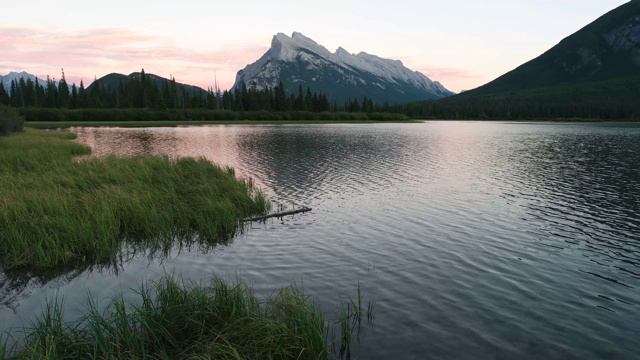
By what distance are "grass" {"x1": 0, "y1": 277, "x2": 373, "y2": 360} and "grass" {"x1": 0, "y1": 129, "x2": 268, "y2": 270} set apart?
7721mm

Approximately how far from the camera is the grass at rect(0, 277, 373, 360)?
334 inches

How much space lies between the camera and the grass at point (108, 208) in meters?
16.5

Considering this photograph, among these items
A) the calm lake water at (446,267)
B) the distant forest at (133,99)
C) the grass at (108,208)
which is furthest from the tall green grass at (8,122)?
the distant forest at (133,99)

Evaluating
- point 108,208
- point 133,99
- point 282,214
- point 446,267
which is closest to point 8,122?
point 108,208

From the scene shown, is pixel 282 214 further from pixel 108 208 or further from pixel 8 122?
pixel 8 122

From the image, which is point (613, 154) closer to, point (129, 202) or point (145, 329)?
point (129, 202)

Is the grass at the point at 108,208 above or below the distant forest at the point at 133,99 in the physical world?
below

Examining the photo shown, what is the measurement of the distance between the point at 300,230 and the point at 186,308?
11976 millimetres

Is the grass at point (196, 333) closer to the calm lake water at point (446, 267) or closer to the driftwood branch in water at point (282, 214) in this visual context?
the calm lake water at point (446, 267)

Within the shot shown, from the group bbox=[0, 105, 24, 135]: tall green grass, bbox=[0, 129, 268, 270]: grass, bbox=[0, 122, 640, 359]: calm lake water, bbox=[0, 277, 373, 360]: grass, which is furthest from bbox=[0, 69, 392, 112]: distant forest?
bbox=[0, 277, 373, 360]: grass

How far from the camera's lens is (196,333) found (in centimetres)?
954

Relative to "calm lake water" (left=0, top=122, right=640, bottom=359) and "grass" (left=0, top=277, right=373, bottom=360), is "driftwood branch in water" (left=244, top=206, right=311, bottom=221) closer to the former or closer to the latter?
"calm lake water" (left=0, top=122, right=640, bottom=359)

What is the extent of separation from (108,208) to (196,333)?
12.1m

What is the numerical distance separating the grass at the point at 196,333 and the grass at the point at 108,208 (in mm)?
7721
